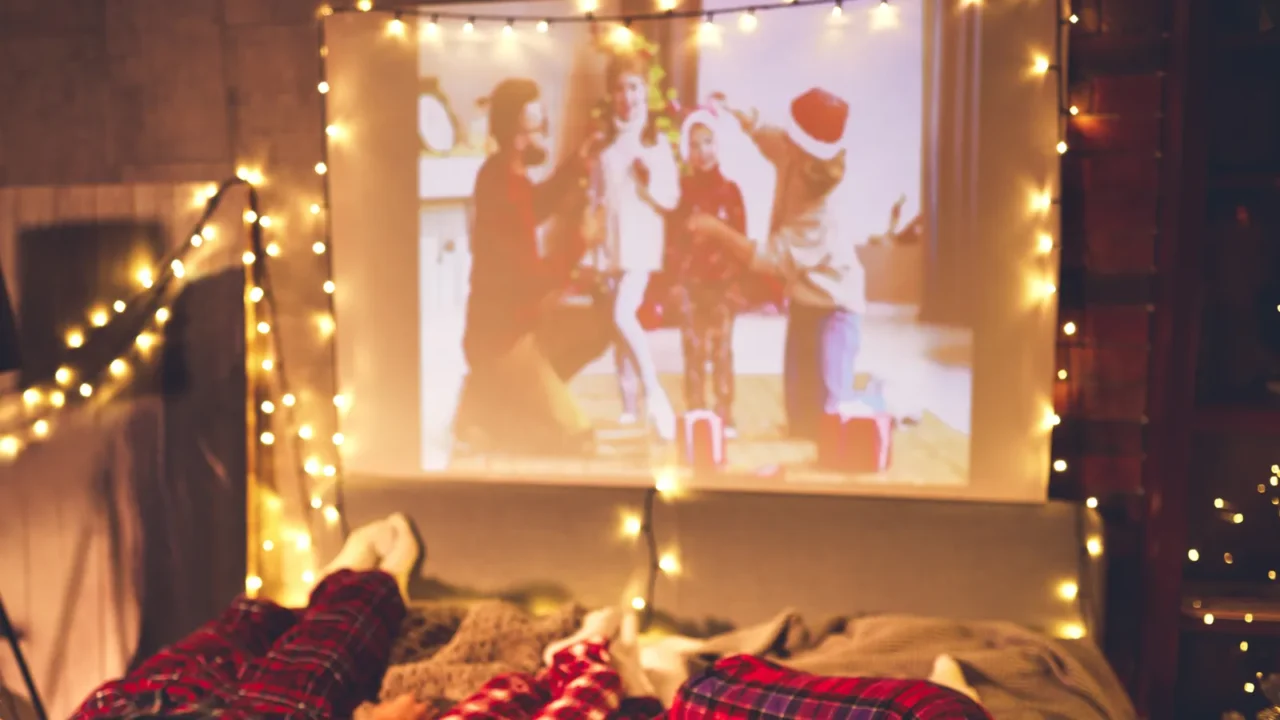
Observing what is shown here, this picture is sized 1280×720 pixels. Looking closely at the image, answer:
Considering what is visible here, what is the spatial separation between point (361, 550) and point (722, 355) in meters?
1.04

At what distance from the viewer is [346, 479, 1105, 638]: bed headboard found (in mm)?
2059

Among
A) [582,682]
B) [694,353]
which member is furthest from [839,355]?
[582,682]

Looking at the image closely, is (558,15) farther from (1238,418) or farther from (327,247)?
(1238,418)

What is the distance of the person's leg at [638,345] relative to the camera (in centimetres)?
225

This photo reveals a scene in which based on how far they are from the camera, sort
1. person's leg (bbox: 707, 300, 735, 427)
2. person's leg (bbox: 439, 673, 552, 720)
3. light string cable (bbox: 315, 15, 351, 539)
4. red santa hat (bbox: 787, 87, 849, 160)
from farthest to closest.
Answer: light string cable (bbox: 315, 15, 351, 539), person's leg (bbox: 707, 300, 735, 427), red santa hat (bbox: 787, 87, 849, 160), person's leg (bbox: 439, 673, 552, 720)

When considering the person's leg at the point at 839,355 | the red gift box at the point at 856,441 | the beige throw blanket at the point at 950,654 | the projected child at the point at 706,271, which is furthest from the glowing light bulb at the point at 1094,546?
the projected child at the point at 706,271

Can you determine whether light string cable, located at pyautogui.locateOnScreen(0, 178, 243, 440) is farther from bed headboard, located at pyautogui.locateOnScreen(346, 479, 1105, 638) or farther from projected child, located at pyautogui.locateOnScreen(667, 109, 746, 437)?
projected child, located at pyautogui.locateOnScreen(667, 109, 746, 437)

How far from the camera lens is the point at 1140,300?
210 centimetres

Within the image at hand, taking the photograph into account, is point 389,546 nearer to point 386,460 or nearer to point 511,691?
point 386,460

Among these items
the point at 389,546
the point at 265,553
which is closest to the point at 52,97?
the point at 265,553

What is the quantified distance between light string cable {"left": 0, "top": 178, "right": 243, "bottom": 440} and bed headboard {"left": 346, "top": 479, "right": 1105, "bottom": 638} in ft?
2.53

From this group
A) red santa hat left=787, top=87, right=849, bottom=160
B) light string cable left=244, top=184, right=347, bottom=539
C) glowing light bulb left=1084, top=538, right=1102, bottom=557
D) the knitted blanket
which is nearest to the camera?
the knitted blanket

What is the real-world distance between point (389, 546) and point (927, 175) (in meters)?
1.62

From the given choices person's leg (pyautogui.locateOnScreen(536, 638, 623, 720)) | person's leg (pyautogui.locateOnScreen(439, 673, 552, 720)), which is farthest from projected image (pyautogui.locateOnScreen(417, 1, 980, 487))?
person's leg (pyautogui.locateOnScreen(439, 673, 552, 720))
